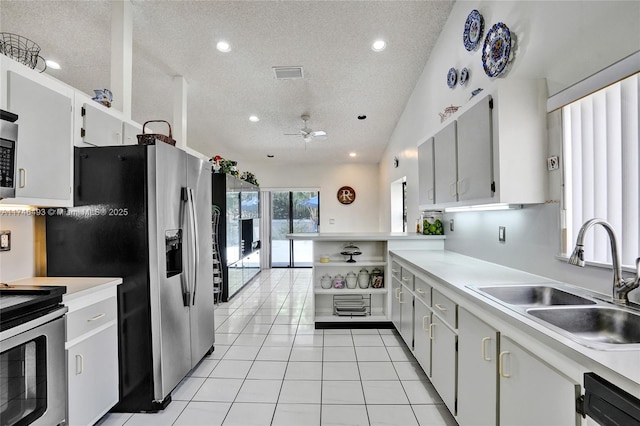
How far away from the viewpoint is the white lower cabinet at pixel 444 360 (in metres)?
1.79

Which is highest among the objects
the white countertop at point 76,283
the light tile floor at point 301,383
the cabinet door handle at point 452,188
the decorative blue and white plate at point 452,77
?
the decorative blue and white plate at point 452,77

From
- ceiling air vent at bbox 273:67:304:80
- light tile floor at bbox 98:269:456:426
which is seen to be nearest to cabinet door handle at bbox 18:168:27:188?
light tile floor at bbox 98:269:456:426

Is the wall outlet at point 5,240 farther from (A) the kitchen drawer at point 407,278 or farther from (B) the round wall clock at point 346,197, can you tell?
(B) the round wall clock at point 346,197

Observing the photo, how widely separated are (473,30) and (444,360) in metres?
2.68

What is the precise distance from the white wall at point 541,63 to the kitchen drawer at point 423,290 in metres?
0.63

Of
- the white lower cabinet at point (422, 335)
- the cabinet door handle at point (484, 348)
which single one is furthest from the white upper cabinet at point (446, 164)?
the cabinet door handle at point (484, 348)

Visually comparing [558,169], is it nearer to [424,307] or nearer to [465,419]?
[424,307]

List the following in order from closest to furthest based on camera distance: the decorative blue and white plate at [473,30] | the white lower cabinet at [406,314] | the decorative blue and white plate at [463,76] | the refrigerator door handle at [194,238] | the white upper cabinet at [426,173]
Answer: the refrigerator door handle at [194,238]
the decorative blue and white plate at [473,30]
the white lower cabinet at [406,314]
the decorative blue and white plate at [463,76]
the white upper cabinet at [426,173]

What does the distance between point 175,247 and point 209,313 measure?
0.88m

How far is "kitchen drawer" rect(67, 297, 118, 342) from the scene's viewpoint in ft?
5.47

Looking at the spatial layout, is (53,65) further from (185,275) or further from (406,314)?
(406,314)

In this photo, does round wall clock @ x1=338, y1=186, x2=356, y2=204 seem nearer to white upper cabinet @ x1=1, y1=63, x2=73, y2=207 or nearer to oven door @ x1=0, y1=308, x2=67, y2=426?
white upper cabinet @ x1=1, y1=63, x2=73, y2=207

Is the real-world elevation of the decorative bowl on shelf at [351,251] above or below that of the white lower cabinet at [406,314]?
above

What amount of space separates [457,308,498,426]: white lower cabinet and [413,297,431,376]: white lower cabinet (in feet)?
1.68
